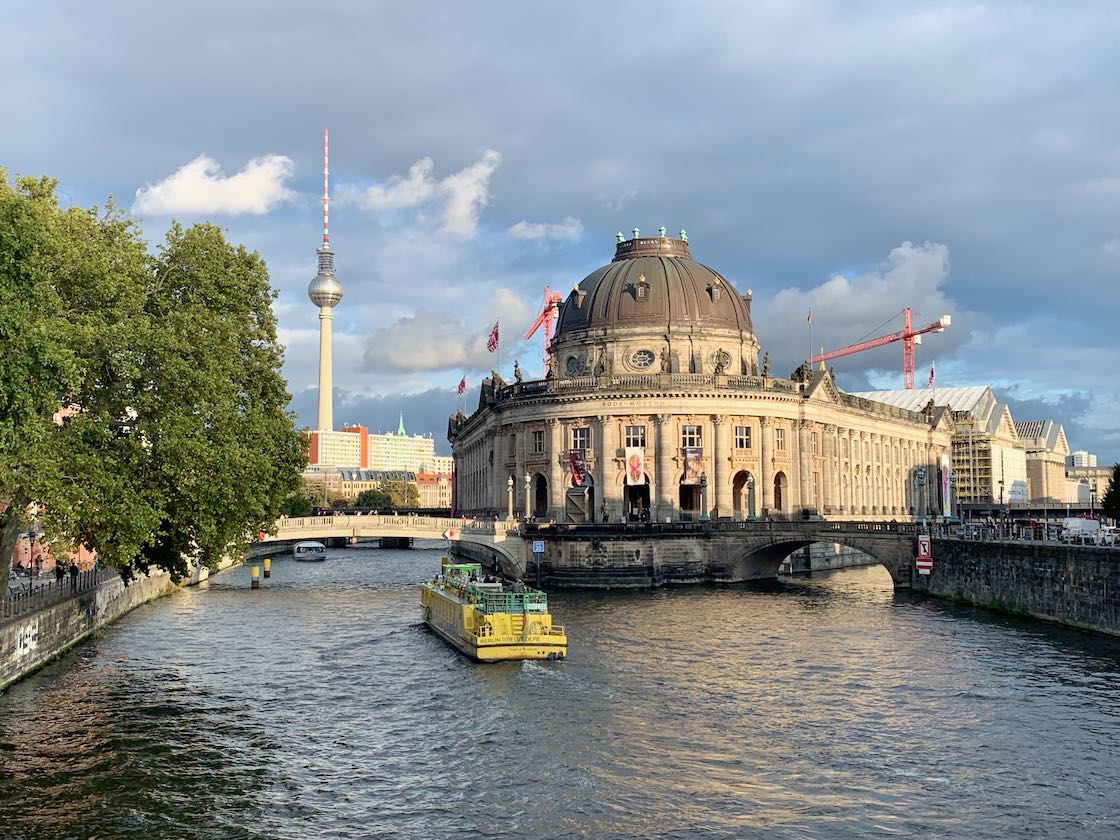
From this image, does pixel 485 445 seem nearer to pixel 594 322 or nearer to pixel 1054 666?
pixel 594 322

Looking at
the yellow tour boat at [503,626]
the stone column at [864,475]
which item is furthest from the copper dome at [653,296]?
the yellow tour boat at [503,626]

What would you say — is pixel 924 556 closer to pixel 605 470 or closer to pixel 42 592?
pixel 605 470

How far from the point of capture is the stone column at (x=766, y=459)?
112 metres

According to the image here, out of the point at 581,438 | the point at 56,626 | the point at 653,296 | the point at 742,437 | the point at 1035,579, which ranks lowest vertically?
the point at 56,626

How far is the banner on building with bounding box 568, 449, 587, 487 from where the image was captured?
103m

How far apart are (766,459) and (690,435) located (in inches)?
329

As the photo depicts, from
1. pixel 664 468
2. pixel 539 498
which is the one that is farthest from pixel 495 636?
pixel 539 498

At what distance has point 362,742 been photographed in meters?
39.4

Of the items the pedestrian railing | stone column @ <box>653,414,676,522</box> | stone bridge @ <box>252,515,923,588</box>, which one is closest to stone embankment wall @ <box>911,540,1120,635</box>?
stone bridge @ <box>252,515,923,588</box>

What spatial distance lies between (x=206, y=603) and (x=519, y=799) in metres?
56.3

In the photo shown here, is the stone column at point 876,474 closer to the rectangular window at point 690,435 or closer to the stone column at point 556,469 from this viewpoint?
the rectangular window at point 690,435

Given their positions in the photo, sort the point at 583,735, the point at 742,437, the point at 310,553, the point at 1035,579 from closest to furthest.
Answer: the point at 583,735
the point at 1035,579
the point at 742,437
the point at 310,553

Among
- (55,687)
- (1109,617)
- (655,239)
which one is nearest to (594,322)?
(655,239)

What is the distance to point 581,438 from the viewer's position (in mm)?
110938
